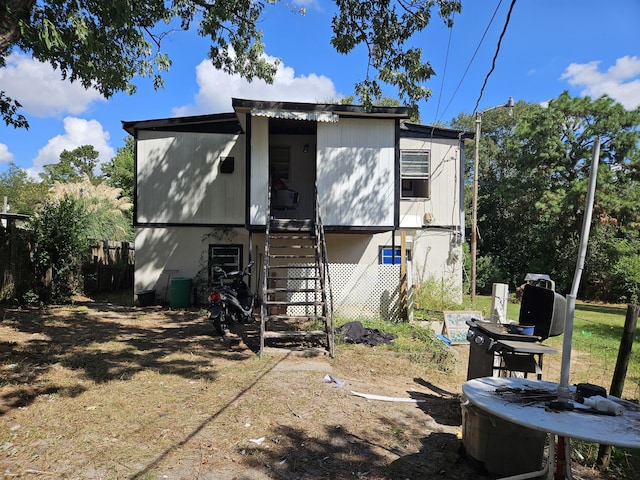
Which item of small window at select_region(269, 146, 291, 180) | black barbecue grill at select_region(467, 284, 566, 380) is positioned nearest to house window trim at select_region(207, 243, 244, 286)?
small window at select_region(269, 146, 291, 180)

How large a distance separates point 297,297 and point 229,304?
8.24 feet

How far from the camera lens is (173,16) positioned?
849 centimetres

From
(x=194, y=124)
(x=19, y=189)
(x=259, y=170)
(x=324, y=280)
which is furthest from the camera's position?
(x=19, y=189)

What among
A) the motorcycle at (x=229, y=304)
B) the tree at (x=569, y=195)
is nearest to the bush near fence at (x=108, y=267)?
the motorcycle at (x=229, y=304)

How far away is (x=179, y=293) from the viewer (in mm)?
10664

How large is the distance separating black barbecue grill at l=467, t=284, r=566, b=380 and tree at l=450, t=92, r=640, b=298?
16014 mm

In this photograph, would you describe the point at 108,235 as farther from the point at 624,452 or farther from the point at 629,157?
the point at 629,157

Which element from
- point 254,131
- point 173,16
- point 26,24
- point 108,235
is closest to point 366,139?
point 254,131

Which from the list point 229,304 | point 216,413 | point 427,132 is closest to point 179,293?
point 229,304

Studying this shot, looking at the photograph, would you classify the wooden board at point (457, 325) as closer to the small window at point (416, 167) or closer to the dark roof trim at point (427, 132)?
the small window at point (416, 167)

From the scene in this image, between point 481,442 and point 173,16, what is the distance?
9.31m

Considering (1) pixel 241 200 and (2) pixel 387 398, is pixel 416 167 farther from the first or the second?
(2) pixel 387 398

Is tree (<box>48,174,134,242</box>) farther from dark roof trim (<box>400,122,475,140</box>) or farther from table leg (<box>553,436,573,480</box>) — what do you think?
table leg (<box>553,436,573,480</box>)

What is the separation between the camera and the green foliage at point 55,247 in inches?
385
